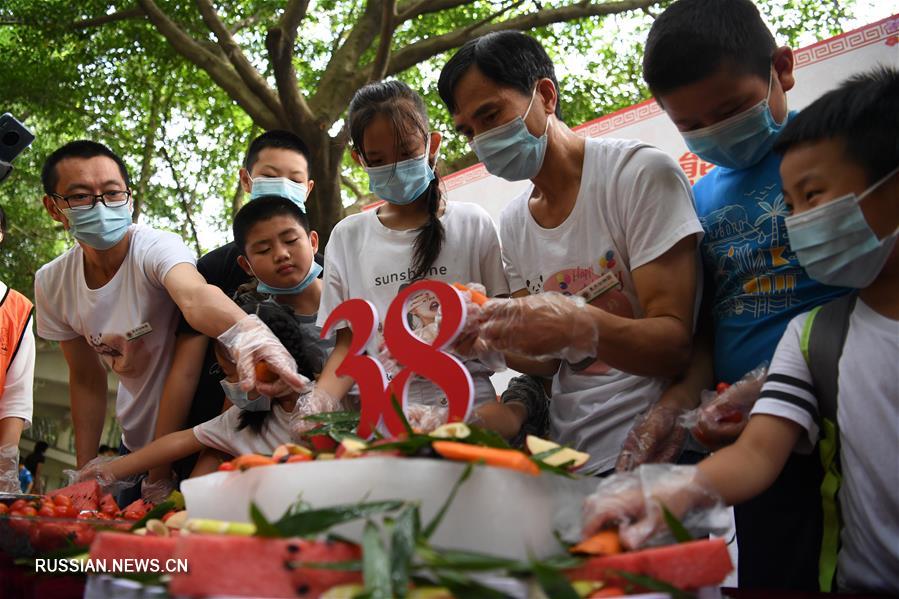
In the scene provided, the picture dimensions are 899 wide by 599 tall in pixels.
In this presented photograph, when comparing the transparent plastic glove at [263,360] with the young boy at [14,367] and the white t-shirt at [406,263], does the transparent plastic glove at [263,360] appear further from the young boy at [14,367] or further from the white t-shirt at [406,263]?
the young boy at [14,367]

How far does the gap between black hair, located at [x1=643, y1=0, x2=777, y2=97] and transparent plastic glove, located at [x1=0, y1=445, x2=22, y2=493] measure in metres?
2.86

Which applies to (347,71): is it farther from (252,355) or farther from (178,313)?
(252,355)

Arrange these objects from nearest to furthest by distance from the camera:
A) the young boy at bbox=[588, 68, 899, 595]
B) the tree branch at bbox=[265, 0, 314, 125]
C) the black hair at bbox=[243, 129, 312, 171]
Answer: the young boy at bbox=[588, 68, 899, 595] < the black hair at bbox=[243, 129, 312, 171] < the tree branch at bbox=[265, 0, 314, 125]

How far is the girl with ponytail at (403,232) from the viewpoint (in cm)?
251

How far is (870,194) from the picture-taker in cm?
167

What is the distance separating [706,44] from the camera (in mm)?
2014

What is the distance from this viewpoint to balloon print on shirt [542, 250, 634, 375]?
84.6 inches

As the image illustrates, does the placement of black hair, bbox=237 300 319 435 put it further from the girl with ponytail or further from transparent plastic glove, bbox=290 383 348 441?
transparent plastic glove, bbox=290 383 348 441

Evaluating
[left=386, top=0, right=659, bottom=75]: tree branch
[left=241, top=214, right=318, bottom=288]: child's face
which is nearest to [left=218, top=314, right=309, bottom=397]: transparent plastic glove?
[left=241, top=214, right=318, bottom=288]: child's face

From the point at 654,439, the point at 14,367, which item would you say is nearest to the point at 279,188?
the point at 14,367

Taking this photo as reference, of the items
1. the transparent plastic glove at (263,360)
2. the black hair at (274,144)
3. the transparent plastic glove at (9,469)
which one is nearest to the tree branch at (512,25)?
the black hair at (274,144)

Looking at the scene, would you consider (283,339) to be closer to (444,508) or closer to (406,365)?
(406,365)

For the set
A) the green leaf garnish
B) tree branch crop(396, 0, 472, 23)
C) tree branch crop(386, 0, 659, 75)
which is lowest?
the green leaf garnish

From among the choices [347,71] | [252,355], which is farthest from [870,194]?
[347,71]
